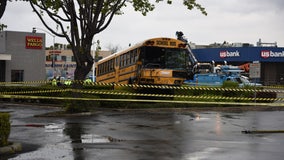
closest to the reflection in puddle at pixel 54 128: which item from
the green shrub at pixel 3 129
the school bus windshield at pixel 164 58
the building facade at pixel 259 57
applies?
the green shrub at pixel 3 129

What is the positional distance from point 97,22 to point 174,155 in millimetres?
10542

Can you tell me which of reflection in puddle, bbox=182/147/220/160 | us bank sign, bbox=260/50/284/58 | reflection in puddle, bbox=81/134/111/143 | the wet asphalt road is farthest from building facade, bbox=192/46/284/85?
reflection in puddle, bbox=182/147/220/160

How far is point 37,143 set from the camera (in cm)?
1125

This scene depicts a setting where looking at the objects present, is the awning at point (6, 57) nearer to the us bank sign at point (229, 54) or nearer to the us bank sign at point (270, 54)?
the us bank sign at point (229, 54)

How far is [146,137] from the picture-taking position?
1237cm

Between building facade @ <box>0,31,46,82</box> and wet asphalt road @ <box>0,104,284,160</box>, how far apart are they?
30141 millimetres

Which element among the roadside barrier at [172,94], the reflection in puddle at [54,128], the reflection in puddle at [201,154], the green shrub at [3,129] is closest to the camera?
the reflection in puddle at [201,154]

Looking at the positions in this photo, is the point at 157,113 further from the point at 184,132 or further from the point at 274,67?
the point at 274,67

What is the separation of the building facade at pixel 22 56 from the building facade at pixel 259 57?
25519 mm

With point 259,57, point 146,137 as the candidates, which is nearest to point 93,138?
point 146,137

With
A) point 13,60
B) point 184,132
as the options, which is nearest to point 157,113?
point 184,132

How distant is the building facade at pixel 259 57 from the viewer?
60406mm

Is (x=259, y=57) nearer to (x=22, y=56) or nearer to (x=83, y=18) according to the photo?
(x=22, y=56)

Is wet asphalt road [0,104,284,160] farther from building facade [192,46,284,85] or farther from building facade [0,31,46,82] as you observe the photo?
building facade [192,46,284,85]
